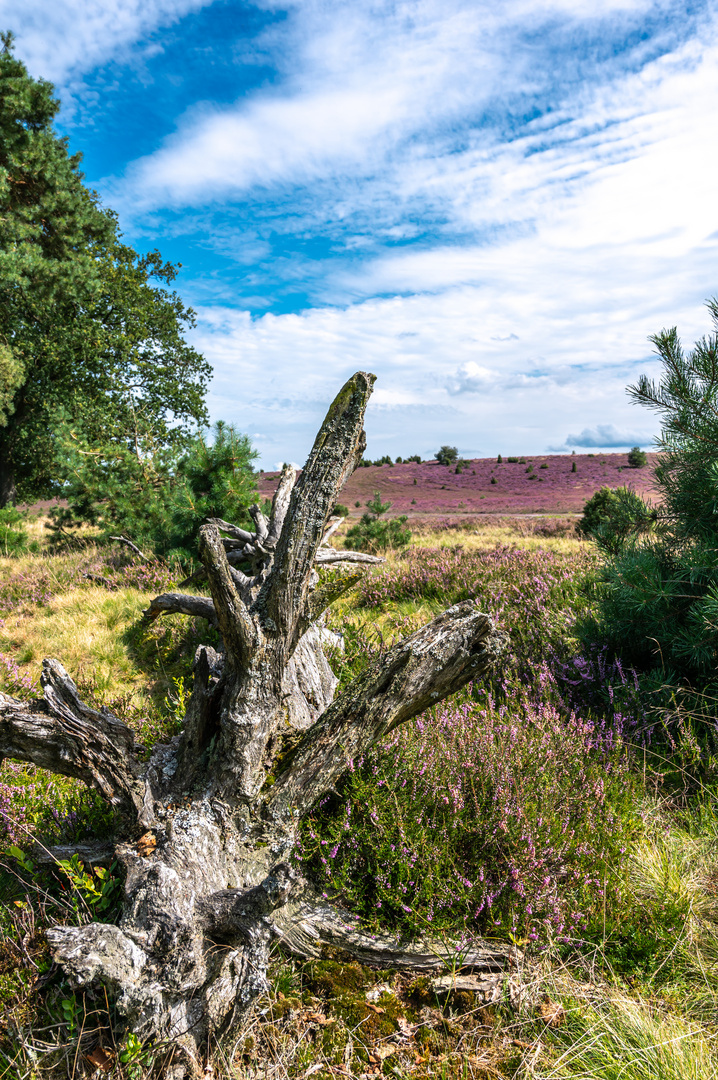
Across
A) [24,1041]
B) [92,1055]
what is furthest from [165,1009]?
[24,1041]

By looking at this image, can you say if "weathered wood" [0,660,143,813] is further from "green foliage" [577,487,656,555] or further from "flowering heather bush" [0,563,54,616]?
"flowering heather bush" [0,563,54,616]

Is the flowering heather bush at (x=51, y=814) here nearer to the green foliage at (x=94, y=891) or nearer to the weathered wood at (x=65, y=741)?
the green foliage at (x=94, y=891)

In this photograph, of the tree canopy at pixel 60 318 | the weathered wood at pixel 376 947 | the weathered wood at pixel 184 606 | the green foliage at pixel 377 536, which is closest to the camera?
the weathered wood at pixel 376 947

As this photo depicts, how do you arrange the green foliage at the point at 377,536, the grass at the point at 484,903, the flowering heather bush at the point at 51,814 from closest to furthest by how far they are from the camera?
the grass at the point at 484,903 → the flowering heather bush at the point at 51,814 → the green foliage at the point at 377,536

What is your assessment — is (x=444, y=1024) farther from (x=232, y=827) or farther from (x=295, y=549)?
(x=295, y=549)

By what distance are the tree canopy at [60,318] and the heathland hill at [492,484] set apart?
768 centimetres

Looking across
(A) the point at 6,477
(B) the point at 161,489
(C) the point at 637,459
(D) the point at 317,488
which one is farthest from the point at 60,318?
(C) the point at 637,459

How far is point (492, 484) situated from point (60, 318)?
25476 millimetres

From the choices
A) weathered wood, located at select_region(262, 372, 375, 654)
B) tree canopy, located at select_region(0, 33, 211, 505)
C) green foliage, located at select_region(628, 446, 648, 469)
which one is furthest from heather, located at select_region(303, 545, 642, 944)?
green foliage, located at select_region(628, 446, 648, 469)

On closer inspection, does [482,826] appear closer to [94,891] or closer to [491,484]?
[94,891]

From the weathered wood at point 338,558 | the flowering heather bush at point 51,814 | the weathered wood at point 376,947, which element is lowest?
the weathered wood at point 376,947

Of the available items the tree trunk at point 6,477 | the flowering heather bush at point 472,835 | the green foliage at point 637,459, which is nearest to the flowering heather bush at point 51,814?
the flowering heather bush at point 472,835

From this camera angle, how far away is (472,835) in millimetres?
2965

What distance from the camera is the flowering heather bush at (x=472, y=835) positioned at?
2680 millimetres
